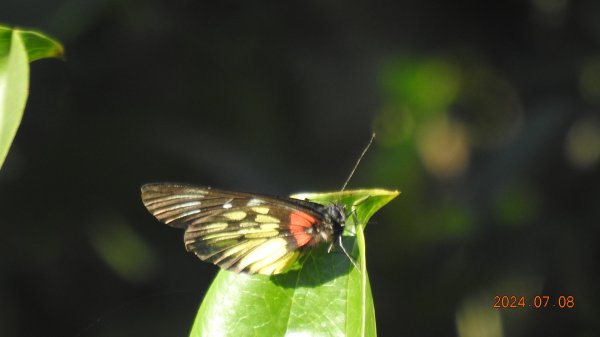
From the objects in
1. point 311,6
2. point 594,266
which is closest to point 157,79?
point 311,6

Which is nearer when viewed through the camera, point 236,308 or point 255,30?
point 236,308

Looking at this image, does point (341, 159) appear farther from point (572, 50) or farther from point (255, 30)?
point (572, 50)

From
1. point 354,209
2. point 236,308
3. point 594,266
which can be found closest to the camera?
point 236,308

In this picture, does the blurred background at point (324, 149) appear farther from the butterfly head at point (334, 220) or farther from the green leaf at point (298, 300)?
the green leaf at point (298, 300)

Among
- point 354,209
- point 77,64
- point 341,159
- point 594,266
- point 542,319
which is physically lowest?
point 542,319

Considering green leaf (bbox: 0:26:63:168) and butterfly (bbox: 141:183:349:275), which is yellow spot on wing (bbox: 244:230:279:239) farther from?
green leaf (bbox: 0:26:63:168)

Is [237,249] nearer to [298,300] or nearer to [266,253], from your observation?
[266,253]

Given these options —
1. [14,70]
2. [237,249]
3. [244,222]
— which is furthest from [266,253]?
[14,70]

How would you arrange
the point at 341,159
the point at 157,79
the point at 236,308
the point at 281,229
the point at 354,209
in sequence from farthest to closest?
the point at 341,159, the point at 157,79, the point at 281,229, the point at 354,209, the point at 236,308
